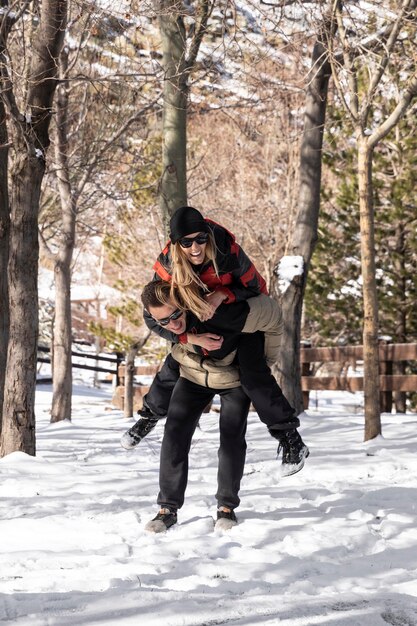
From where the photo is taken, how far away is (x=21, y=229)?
22.0ft

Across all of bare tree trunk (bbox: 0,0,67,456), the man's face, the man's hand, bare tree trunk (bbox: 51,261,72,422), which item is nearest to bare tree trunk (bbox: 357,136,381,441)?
bare tree trunk (bbox: 0,0,67,456)

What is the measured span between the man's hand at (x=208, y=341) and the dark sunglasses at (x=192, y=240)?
52cm

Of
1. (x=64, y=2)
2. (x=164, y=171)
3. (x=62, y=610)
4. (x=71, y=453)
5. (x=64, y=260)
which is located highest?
(x=64, y=2)

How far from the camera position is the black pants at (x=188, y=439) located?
4512 millimetres

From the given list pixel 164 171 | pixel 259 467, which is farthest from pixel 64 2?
pixel 259 467

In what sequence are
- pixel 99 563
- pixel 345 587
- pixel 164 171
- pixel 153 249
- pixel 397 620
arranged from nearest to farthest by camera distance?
pixel 397 620
pixel 345 587
pixel 99 563
pixel 164 171
pixel 153 249

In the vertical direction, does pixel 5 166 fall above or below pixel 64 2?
below

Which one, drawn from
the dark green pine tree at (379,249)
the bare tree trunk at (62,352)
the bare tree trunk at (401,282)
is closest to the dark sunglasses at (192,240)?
the bare tree trunk at (62,352)

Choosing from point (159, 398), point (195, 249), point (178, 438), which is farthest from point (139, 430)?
point (195, 249)

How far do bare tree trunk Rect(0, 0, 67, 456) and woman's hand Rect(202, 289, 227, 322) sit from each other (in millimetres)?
3006

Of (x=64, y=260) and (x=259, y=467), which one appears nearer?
(x=259, y=467)

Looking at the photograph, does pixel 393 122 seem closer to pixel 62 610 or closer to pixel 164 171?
pixel 164 171

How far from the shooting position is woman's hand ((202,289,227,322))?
416 centimetres

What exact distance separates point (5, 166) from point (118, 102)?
5599 mm
